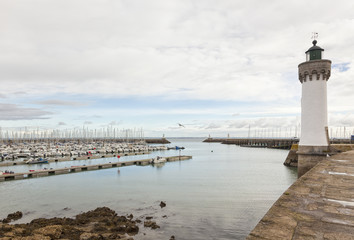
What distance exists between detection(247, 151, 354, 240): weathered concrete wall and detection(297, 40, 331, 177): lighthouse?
11762 mm

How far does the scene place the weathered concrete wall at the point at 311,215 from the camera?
4.48m

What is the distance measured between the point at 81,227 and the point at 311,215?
14.7 m

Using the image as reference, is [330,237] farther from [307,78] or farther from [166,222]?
[307,78]

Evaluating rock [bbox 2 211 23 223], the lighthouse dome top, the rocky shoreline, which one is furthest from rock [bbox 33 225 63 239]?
the lighthouse dome top

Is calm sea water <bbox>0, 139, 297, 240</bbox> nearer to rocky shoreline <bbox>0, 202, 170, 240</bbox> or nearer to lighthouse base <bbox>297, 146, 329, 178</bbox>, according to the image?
rocky shoreline <bbox>0, 202, 170, 240</bbox>

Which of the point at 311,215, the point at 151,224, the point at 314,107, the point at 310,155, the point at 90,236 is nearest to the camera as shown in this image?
the point at 311,215

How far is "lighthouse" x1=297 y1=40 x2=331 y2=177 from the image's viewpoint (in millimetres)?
18766

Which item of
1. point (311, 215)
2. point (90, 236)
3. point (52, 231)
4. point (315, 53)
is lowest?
point (90, 236)

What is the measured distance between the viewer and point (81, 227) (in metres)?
15.1

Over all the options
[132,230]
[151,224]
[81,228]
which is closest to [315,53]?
[151,224]

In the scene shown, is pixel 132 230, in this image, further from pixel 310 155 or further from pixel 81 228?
pixel 310 155

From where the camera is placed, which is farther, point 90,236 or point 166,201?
point 166,201

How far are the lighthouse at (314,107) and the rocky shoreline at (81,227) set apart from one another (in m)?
14.2

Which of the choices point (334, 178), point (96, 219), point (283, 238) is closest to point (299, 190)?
point (334, 178)
